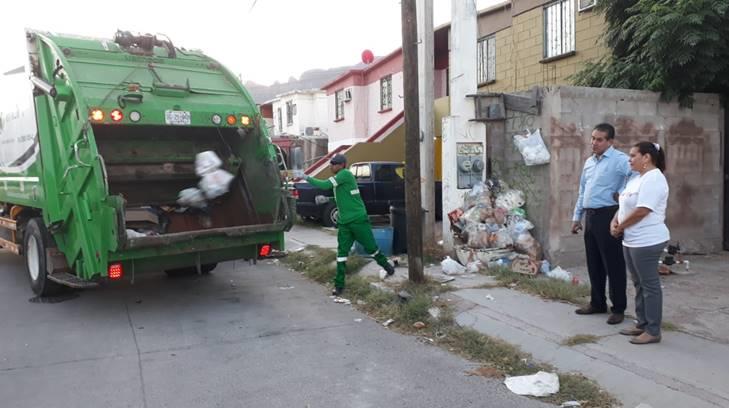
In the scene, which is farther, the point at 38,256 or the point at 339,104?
the point at 339,104

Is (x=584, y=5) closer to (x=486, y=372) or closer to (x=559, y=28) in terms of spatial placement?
(x=559, y=28)

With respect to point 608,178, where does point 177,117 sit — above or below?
above

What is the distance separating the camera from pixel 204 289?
7.69m

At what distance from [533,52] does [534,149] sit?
613 centimetres

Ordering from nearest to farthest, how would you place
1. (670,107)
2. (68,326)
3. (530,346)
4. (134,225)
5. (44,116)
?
(530,346) < (68,326) < (44,116) < (134,225) < (670,107)

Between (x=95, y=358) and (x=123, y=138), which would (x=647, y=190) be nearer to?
(x=95, y=358)

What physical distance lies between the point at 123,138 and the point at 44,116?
0.87 metres

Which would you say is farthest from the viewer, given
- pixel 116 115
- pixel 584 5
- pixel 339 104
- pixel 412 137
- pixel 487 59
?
pixel 339 104

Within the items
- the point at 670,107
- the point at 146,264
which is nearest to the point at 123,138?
the point at 146,264

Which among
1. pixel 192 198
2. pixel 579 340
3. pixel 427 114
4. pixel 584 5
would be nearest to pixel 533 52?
pixel 584 5

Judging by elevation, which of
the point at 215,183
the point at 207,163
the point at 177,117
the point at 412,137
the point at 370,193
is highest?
the point at 177,117

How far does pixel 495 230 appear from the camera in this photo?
312 inches

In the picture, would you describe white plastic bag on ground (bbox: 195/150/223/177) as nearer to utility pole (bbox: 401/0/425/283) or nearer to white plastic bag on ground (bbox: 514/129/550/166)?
utility pole (bbox: 401/0/425/283)

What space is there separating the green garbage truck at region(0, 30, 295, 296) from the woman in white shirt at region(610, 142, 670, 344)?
143 inches
